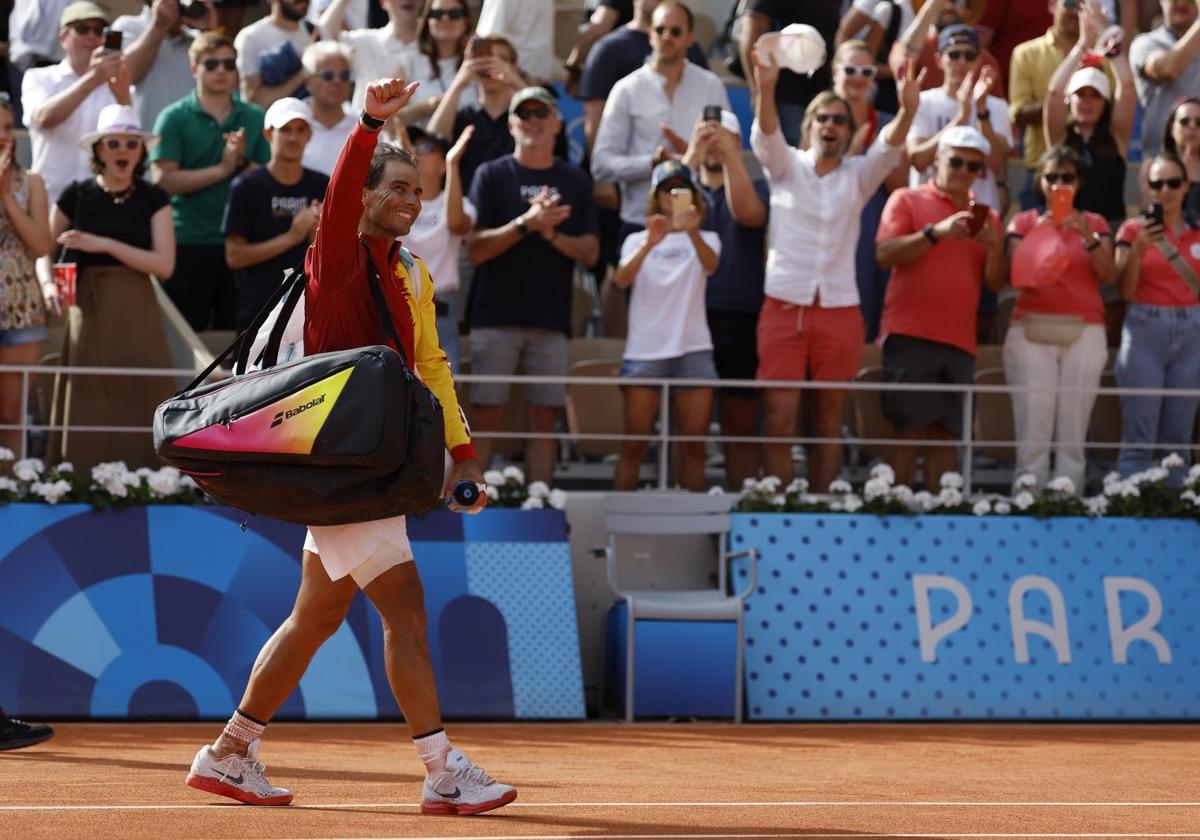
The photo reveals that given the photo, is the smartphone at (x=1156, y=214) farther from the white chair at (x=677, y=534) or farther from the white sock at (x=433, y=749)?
the white sock at (x=433, y=749)

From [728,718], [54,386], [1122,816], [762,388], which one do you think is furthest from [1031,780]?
[54,386]

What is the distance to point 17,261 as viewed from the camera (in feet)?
34.4

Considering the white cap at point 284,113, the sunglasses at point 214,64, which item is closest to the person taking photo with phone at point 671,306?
the white cap at point 284,113

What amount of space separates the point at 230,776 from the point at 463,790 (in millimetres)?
836

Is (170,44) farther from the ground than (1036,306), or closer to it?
farther from the ground

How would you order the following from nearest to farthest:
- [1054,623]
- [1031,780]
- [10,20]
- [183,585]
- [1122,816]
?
1. [1122,816]
2. [1031,780]
3. [183,585]
4. [1054,623]
5. [10,20]

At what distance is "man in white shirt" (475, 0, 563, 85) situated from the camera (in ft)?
46.7

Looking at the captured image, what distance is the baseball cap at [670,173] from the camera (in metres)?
11.2

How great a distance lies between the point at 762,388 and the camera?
11453 mm

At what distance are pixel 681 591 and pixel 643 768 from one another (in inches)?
119

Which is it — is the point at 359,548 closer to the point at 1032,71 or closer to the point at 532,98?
the point at 532,98

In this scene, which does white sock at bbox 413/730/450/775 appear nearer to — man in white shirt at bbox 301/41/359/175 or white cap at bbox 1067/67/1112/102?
man in white shirt at bbox 301/41/359/175

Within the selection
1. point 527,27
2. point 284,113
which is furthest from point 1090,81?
point 284,113

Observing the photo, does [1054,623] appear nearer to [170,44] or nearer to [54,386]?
[54,386]
